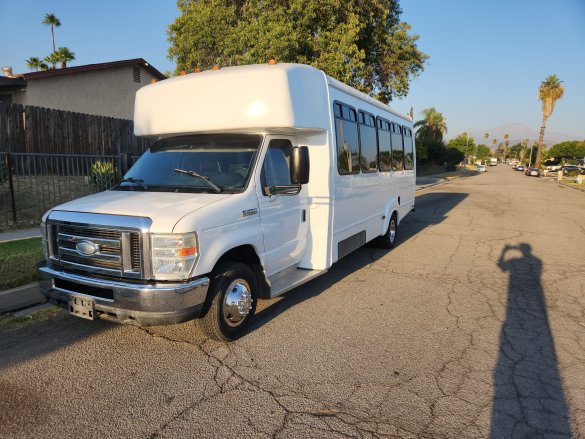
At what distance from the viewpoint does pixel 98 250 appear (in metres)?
3.65

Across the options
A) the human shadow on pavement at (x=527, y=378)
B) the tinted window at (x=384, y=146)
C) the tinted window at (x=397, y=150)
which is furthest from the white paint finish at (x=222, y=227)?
the tinted window at (x=397, y=150)

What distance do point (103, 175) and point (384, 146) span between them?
7.01m

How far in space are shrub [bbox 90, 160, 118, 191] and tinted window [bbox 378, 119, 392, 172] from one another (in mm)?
6744

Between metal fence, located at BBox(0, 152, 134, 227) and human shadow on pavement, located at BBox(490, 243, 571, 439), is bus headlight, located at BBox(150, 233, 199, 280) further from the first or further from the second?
metal fence, located at BBox(0, 152, 134, 227)

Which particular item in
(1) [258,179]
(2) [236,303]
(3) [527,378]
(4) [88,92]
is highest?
(4) [88,92]

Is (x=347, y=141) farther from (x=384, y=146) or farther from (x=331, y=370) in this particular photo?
(x=331, y=370)

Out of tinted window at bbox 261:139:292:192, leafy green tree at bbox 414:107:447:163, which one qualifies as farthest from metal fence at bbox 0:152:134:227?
leafy green tree at bbox 414:107:447:163

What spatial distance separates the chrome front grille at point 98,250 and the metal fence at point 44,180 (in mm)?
6165

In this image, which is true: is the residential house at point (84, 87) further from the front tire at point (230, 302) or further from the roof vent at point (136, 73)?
the front tire at point (230, 302)

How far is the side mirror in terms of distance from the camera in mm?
4492

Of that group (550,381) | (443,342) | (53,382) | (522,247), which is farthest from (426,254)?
(53,382)

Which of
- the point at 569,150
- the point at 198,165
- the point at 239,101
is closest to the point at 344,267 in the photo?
the point at 198,165

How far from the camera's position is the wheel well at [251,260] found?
4.17 metres

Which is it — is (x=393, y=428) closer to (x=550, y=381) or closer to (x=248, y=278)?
(x=550, y=381)
